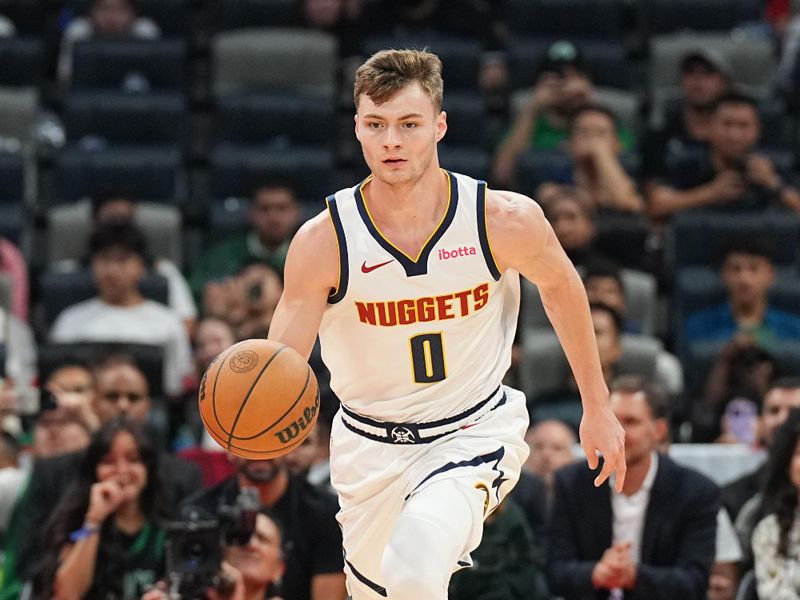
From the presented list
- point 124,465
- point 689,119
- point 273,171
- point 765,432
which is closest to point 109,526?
point 124,465

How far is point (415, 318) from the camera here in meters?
5.16

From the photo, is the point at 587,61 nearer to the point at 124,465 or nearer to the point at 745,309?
the point at 745,309

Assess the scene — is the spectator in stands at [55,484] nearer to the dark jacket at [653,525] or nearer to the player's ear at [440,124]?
the dark jacket at [653,525]

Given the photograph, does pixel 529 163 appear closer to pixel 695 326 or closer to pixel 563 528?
pixel 695 326

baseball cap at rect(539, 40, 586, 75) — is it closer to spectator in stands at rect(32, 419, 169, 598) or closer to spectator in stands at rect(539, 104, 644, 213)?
spectator in stands at rect(539, 104, 644, 213)

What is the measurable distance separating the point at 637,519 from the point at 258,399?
2.86 metres

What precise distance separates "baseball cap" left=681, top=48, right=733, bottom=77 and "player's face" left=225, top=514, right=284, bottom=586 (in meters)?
5.77

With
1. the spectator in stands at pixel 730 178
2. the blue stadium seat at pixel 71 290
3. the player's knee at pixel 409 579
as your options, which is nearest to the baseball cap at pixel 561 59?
the spectator in stands at pixel 730 178

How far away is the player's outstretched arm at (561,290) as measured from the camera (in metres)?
5.20

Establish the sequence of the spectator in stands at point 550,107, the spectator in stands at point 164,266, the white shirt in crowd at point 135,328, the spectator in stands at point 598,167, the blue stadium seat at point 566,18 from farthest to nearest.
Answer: the blue stadium seat at point 566,18 < the spectator in stands at point 550,107 < the spectator in stands at point 598,167 < the spectator in stands at point 164,266 < the white shirt in crowd at point 135,328

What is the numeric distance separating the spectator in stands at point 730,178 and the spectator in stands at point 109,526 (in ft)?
15.7

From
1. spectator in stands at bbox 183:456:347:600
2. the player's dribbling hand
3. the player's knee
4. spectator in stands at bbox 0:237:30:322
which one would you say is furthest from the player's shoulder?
spectator in stands at bbox 0:237:30:322

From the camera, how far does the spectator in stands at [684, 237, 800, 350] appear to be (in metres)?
9.79

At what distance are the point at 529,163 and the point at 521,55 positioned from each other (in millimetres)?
1322
